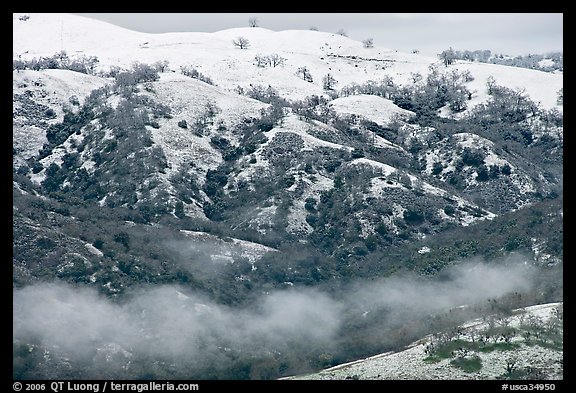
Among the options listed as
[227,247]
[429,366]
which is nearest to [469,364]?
[429,366]

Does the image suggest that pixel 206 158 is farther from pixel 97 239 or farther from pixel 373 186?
pixel 97 239

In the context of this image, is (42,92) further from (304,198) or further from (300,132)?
(304,198)

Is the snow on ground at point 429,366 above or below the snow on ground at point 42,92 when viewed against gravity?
below

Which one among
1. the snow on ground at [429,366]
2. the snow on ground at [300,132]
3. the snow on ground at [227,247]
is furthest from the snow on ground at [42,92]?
the snow on ground at [429,366]

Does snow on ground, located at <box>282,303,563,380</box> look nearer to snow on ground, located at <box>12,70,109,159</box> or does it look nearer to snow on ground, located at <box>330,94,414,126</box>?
snow on ground, located at <box>12,70,109,159</box>

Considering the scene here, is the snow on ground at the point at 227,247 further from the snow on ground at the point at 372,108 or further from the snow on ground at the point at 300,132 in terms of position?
the snow on ground at the point at 372,108

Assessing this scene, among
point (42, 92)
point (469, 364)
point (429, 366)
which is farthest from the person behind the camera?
point (42, 92)
